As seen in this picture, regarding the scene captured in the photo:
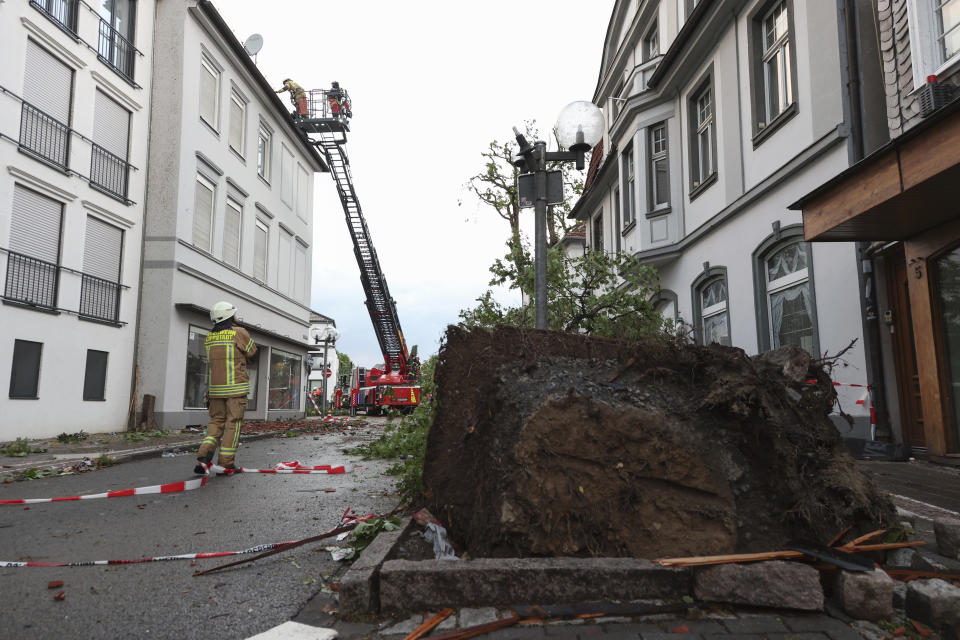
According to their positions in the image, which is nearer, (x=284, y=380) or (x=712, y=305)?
(x=712, y=305)

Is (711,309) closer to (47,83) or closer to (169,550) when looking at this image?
(169,550)

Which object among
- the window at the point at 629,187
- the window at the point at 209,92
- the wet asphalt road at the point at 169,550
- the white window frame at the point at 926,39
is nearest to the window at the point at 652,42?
the window at the point at 629,187

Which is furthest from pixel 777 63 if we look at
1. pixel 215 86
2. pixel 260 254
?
pixel 260 254

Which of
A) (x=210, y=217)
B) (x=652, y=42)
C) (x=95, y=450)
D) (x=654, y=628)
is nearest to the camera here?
(x=654, y=628)

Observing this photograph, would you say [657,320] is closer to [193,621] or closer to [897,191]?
[897,191]

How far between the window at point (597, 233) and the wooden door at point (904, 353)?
15.7m

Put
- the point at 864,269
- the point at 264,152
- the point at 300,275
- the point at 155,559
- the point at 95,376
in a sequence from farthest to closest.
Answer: the point at 300,275, the point at 264,152, the point at 95,376, the point at 864,269, the point at 155,559

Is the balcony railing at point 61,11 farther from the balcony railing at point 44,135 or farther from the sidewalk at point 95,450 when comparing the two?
the sidewalk at point 95,450

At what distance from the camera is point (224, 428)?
802 cm

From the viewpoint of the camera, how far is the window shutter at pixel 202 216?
1833 cm

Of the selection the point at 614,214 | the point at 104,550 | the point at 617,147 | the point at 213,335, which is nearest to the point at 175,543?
the point at 104,550

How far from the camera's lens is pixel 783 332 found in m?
11.0

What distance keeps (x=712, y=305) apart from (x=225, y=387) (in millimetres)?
10003

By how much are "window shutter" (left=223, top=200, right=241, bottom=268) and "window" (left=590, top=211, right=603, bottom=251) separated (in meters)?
12.7
